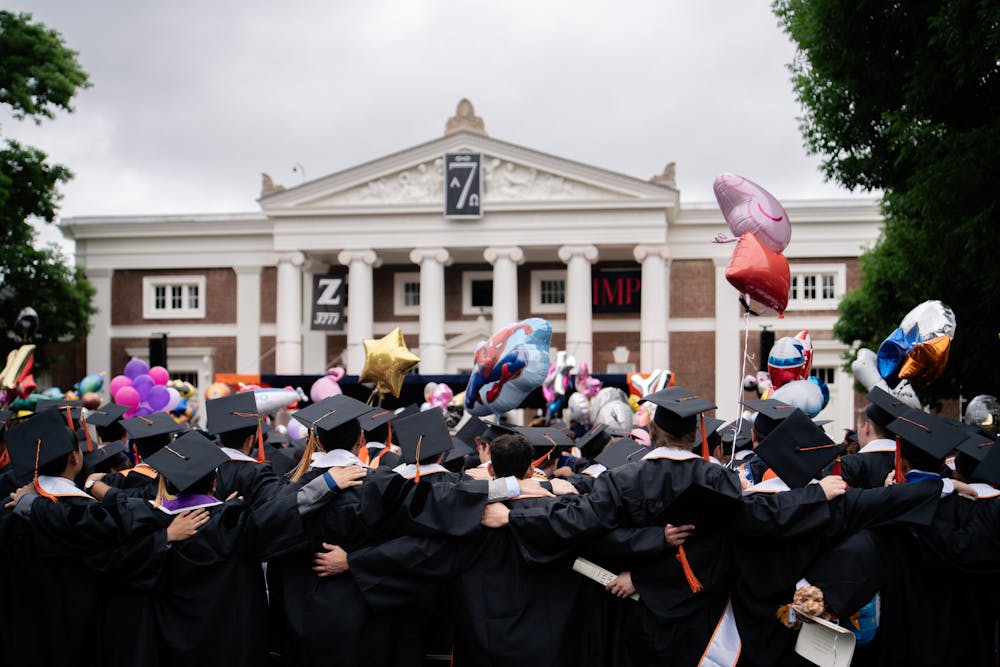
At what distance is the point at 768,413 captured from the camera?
521cm

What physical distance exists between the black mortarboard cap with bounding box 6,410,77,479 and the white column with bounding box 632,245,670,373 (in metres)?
26.5

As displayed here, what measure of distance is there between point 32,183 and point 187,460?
19.9m

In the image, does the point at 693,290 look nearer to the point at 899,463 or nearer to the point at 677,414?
the point at 899,463

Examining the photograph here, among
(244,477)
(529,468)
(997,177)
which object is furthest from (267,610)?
(997,177)

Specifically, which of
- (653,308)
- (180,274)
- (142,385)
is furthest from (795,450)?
(180,274)

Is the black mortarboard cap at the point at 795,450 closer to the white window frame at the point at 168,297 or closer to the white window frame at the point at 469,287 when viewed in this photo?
the white window frame at the point at 469,287

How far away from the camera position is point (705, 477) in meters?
4.34

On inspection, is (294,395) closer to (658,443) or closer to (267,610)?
(267,610)

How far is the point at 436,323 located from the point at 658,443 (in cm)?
2716

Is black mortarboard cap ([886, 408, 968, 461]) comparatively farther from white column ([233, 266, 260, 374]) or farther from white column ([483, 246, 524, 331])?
white column ([233, 266, 260, 374])

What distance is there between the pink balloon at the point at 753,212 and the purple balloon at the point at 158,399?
28.8ft

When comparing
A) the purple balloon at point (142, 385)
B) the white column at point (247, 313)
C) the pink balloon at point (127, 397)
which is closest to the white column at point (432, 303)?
the white column at point (247, 313)

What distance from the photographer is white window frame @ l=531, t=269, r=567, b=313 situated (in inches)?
1326

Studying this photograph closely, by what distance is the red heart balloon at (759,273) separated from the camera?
6.01 metres
